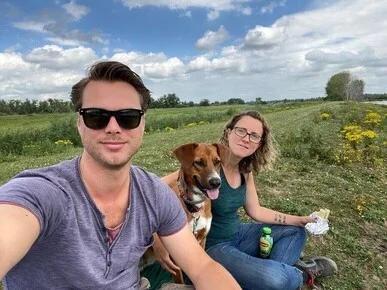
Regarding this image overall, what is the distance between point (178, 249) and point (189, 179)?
1.65 metres

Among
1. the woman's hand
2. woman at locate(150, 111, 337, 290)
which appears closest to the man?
the woman's hand

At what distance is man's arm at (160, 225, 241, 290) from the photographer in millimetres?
2764

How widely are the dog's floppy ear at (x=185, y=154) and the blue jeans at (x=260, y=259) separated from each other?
3.55 ft

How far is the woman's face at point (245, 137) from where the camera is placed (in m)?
4.61

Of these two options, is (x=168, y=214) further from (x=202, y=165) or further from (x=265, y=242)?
(x=265, y=242)

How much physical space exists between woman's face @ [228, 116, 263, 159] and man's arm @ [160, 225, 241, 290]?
76.1 inches

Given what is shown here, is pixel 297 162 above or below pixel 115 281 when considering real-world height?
below

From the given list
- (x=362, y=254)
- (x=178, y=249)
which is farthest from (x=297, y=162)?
(x=178, y=249)

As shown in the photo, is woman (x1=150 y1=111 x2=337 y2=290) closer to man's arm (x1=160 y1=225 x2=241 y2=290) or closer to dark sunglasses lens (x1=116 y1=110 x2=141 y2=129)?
man's arm (x1=160 y1=225 x2=241 y2=290)

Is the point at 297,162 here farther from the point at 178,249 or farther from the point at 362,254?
the point at 178,249

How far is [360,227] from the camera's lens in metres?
6.89

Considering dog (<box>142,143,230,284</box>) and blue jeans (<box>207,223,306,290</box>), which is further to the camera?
dog (<box>142,143,230,284</box>)

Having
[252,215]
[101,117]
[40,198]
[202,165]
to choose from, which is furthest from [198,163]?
[40,198]

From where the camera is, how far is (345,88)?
398 feet
